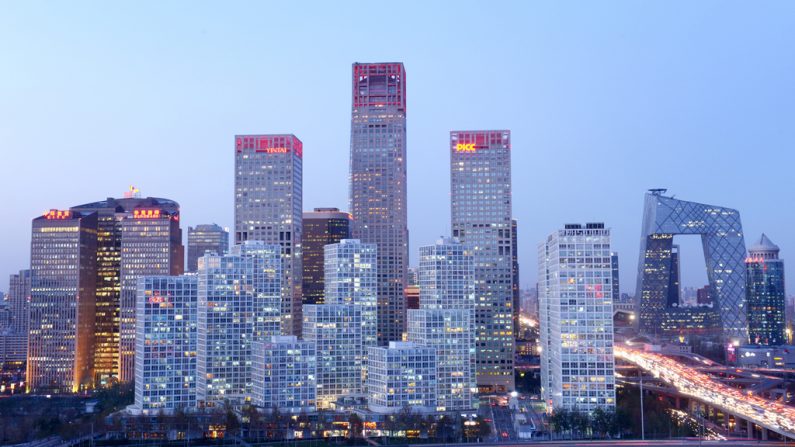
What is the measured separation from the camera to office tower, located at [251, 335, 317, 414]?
135 metres

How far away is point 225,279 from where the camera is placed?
15200 cm

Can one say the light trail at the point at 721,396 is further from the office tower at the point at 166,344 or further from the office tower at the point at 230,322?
the office tower at the point at 166,344

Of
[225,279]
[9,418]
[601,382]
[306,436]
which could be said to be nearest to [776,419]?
[601,382]

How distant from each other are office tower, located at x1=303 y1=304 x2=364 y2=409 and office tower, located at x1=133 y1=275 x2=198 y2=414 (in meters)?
22.6

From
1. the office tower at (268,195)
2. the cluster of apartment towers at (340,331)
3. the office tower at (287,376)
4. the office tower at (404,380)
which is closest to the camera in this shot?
the office tower at (404,380)

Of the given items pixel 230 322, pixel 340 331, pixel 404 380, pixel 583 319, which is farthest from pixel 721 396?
pixel 230 322

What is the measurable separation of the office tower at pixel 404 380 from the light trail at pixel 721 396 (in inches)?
1854

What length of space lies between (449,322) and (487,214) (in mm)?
48381

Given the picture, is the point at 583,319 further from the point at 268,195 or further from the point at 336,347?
the point at 268,195

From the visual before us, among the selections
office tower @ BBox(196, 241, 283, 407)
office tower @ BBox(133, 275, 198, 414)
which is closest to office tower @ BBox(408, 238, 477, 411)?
office tower @ BBox(196, 241, 283, 407)

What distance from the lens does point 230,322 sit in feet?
496

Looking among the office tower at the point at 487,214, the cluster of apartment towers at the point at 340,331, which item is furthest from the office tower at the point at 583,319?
the office tower at the point at 487,214

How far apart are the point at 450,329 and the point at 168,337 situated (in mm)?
52510

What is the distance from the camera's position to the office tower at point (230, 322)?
148 meters
